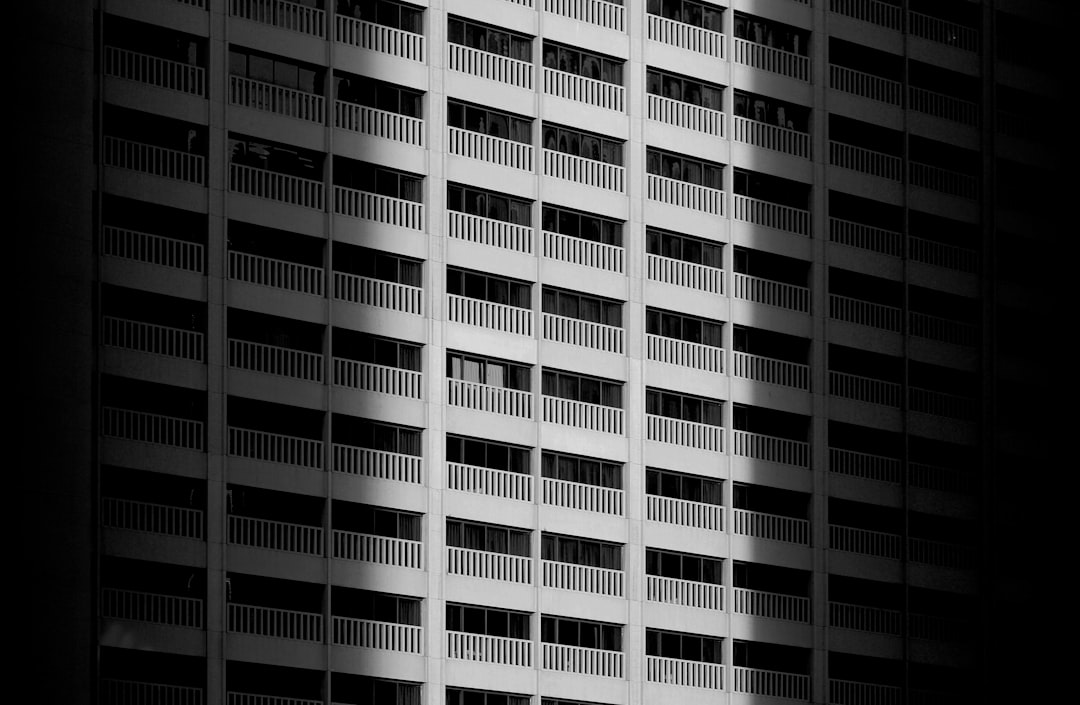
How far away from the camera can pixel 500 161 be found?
74.0 metres

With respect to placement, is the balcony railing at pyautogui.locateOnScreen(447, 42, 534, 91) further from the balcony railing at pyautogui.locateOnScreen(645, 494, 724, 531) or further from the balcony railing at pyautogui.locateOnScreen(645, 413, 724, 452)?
the balcony railing at pyautogui.locateOnScreen(645, 494, 724, 531)

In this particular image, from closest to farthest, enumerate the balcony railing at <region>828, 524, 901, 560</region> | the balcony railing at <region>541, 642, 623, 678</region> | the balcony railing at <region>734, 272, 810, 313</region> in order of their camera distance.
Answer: the balcony railing at <region>541, 642, 623, 678</region> < the balcony railing at <region>734, 272, 810, 313</region> < the balcony railing at <region>828, 524, 901, 560</region>

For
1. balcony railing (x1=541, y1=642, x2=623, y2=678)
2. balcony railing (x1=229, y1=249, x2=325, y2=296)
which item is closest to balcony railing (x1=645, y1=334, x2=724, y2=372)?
balcony railing (x1=541, y1=642, x2=623, y2=678)

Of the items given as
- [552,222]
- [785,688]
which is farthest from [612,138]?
[785,688]

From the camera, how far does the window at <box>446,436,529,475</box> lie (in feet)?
236

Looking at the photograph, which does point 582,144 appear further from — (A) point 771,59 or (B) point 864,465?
(B) point 864,465

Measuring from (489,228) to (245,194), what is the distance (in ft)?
25.5

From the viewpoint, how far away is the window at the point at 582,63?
75.9 meters

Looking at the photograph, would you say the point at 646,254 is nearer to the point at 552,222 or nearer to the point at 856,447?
the point at 552,222

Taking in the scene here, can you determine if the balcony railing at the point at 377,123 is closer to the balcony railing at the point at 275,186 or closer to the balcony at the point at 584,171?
the balcony railing at the point at 275,186

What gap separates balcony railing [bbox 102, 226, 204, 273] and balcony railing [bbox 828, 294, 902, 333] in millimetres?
22462

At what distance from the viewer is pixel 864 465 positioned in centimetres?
8156

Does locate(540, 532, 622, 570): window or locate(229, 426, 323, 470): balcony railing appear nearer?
locate(229, 426, 323, 470): balcony railing

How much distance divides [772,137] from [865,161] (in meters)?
3.80
